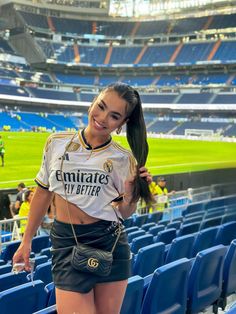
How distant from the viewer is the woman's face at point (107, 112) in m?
1.69

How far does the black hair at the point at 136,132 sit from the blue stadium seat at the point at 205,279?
3.55ft

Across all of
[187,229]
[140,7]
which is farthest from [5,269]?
[140,7]

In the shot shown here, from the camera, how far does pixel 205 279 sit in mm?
2707

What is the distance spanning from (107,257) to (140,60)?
47347mm

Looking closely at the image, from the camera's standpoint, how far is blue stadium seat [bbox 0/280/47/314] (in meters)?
1.87

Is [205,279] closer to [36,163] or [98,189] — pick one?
[98,189]

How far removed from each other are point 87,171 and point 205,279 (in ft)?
4.83

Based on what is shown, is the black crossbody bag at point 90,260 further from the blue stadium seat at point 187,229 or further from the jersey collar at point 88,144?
the blue stadium seat at point 187,229

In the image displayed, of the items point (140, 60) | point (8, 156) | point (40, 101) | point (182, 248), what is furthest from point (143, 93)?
point (182, 248)

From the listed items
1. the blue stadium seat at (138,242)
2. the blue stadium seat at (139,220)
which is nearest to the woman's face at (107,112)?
the blue stadium seat at (138,242)

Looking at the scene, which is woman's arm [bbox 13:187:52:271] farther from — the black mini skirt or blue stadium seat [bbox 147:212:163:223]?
blue stadium seat [bbox 147:212:163:223]

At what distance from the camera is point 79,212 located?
1.68 meters

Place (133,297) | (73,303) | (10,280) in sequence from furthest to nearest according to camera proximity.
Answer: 1. (10,280)
2. (133,297)
3. (73,303)

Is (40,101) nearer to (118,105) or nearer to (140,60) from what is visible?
(140,60)
